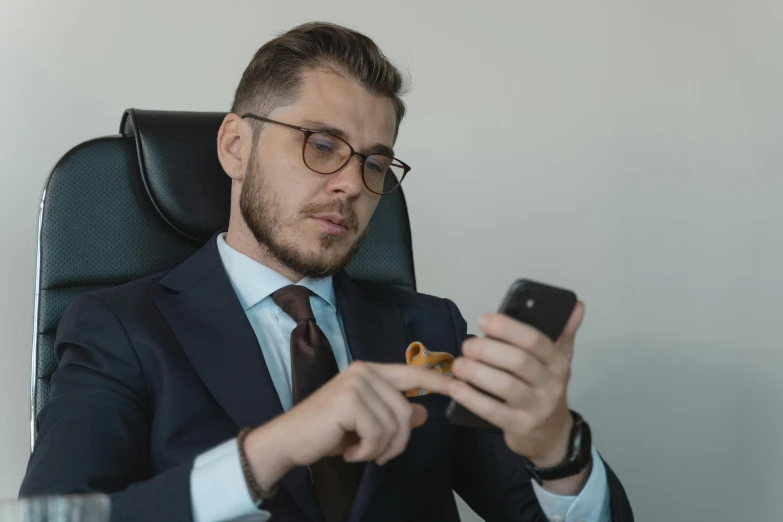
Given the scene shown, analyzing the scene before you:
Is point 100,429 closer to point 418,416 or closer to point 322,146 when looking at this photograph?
point 418,416

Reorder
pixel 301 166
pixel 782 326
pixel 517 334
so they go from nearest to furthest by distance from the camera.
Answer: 1. pixel 517 334
2. pixel 301 166
3. pixel 782 326

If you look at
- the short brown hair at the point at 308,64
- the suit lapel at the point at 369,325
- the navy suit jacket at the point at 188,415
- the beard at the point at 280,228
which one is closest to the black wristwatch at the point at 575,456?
the navy suit jacket at the point at 188,415

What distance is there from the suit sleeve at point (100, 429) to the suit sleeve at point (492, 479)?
0.56 meters

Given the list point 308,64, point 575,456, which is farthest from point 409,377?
point 308,64

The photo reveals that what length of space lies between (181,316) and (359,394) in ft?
1.58

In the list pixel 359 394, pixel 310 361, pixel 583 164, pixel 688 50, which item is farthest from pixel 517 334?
pixel 688 50

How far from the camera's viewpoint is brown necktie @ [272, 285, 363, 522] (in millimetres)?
1231

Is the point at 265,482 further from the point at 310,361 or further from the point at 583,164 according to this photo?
the point at 583,164

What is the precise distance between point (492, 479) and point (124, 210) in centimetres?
80

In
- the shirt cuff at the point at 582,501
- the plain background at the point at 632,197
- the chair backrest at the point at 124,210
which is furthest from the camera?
the plain background at the point at 632,197

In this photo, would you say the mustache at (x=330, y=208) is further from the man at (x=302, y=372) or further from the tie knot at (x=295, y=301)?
the tie knot at (x=295, y=301)

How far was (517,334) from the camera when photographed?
95 centimetres

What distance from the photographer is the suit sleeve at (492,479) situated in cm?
140

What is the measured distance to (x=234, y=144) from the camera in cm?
152
